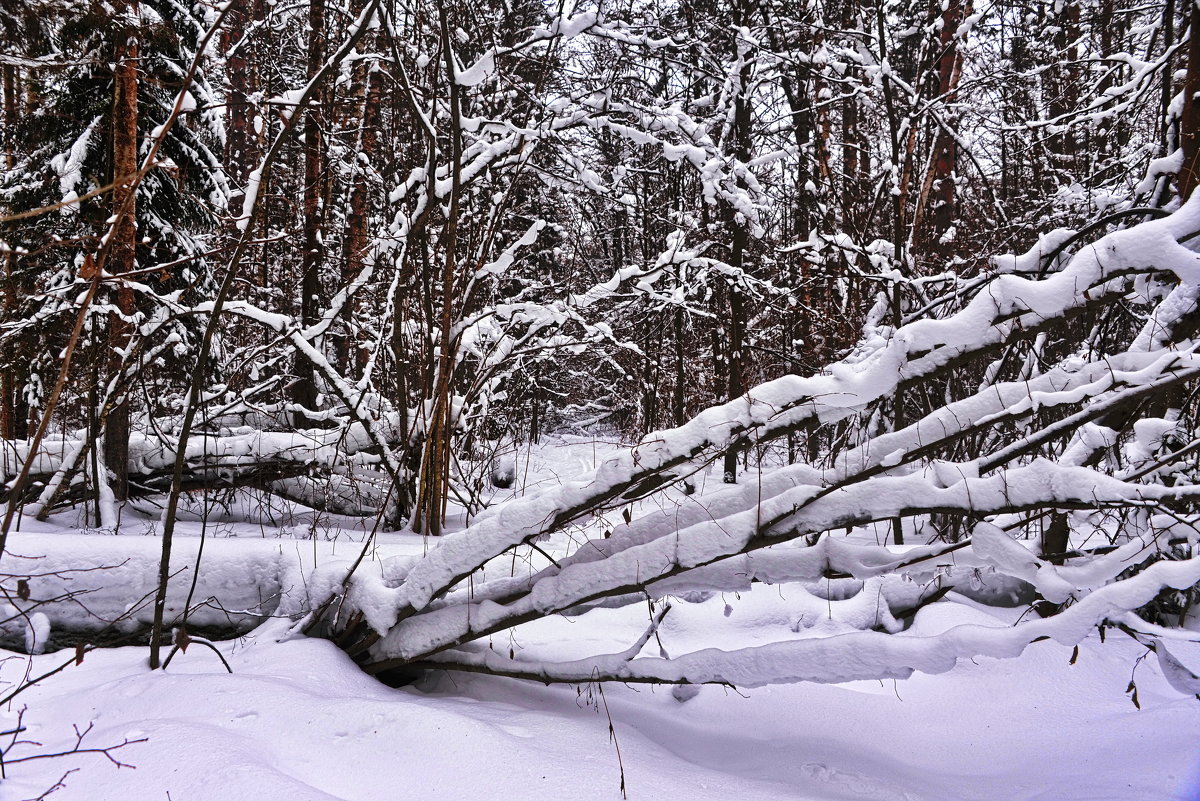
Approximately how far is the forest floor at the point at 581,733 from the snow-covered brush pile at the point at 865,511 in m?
0.29

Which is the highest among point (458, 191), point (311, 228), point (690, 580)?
point (311, 228)

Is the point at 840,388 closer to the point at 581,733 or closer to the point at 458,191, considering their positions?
the point at 581,733

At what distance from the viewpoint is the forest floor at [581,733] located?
222 cm

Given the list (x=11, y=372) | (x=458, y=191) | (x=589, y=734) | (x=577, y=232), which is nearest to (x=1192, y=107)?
(x=458, y=191)

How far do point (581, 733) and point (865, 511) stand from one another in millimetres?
1417

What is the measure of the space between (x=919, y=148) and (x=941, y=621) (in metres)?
5.68

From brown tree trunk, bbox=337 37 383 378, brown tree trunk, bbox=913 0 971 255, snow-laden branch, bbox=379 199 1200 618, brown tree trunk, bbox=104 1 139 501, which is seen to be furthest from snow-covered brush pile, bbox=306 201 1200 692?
brown tree trunk, bbox=337 37 383 378

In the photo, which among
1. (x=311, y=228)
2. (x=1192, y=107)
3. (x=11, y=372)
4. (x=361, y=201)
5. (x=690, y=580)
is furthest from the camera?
(x=361, y=201)

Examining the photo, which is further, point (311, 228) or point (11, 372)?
point (311, 228)

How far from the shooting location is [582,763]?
2512 mm

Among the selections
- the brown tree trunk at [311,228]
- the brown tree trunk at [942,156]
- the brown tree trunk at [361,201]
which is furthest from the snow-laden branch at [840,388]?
the brown tree trunk at [361,201]

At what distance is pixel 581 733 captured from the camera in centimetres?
279

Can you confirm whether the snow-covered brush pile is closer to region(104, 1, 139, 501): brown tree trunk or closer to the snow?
the snow

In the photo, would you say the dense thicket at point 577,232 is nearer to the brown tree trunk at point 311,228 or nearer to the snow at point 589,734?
the brown tree trunk at point 311,228
